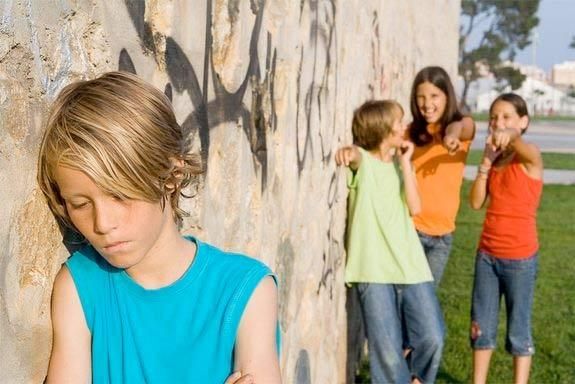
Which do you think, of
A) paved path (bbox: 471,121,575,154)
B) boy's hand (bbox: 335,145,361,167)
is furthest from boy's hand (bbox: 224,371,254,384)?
paved path (bbox: 471,121,575,154)

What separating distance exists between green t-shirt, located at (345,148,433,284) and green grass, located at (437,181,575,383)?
1199mm

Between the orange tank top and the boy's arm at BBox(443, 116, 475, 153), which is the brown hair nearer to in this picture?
the boy's arm at BBox(443, 116, 475, 153)

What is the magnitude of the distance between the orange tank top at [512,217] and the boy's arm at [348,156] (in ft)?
2.76

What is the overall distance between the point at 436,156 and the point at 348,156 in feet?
2.54

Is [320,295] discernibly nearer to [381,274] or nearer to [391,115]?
[381,274]

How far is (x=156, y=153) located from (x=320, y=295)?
253cm

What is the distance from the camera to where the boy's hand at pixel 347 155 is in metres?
4.37

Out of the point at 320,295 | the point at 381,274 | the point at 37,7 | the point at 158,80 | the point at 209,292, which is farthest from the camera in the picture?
the point at 381,274

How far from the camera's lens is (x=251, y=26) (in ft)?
9.54

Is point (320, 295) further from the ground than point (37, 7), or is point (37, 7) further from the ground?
point (37, 7)

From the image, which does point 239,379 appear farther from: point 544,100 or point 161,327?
point 544,100

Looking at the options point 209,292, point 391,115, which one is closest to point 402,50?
point 391,115

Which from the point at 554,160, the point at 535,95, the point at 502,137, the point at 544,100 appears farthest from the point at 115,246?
the point at 544,100

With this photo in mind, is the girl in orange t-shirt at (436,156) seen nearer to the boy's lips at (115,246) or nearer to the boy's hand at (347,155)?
the boy's hand at (347,155)
